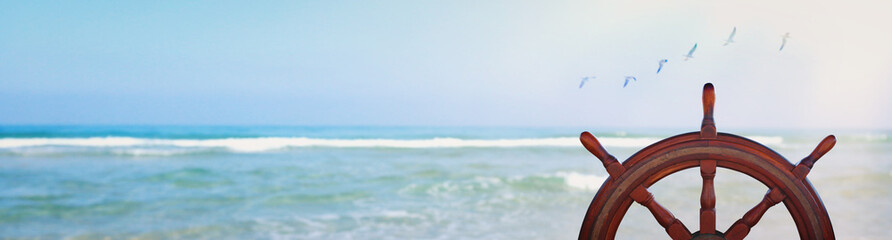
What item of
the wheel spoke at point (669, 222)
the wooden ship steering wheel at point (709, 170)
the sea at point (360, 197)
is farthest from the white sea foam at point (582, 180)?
the wooden ship steering wheel at point (709, 170)

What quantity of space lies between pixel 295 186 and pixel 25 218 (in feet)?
8.00

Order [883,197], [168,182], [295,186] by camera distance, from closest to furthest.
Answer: [883,197] → [295,186] → [168,182]

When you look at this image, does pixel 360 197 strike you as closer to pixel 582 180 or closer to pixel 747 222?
pixel 582 180

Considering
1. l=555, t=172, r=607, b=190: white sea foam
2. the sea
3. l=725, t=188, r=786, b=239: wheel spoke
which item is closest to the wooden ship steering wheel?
l=725, t=188, r=786, b=239: wheel spoke

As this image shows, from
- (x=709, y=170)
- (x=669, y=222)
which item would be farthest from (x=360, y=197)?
(x=709, y=170)

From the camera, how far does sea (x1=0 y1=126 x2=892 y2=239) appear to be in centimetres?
434

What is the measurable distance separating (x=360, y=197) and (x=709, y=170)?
5.12m

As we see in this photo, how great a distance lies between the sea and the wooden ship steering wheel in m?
2.97

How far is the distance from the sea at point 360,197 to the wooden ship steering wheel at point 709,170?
297 cm

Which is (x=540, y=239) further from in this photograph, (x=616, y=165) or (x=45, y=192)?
(x=45, y=192)

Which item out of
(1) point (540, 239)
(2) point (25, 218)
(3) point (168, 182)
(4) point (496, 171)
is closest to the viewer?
(1) point (540, 239)

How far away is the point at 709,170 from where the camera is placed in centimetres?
106

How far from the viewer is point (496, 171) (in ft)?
28.1

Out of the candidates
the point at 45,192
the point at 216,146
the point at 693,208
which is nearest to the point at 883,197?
the point at 693,208
